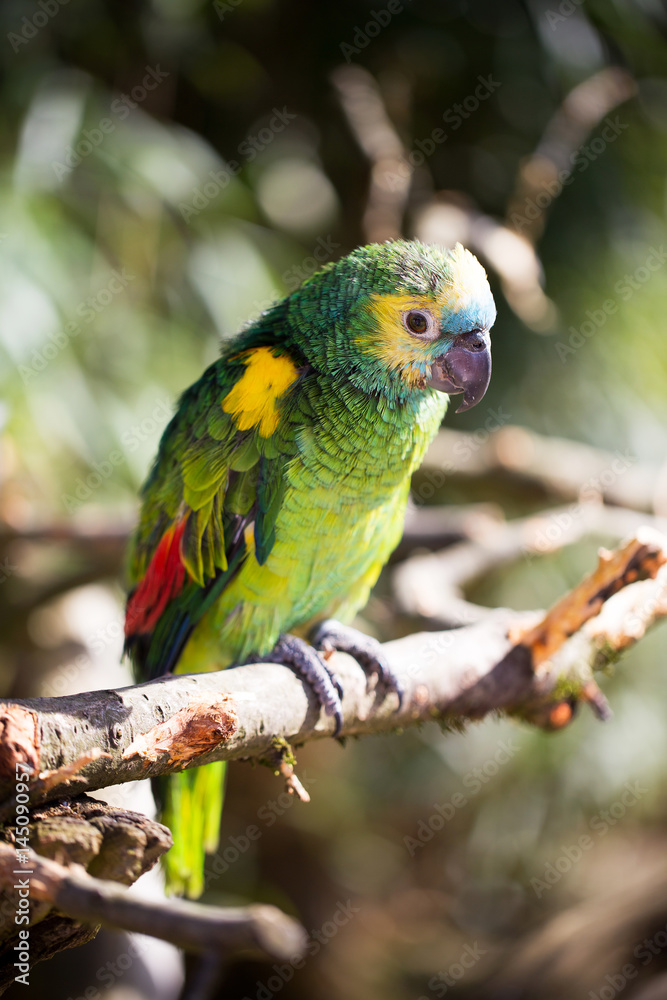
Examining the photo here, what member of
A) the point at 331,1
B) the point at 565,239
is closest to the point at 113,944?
the point at 565,239

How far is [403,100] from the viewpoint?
11.3 feet

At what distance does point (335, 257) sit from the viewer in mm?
3506

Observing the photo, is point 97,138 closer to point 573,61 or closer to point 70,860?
point 573,61

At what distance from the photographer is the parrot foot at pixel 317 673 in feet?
4.20

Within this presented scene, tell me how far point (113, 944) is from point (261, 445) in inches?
65.9

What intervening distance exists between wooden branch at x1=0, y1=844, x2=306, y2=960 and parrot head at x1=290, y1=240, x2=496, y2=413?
996 mm

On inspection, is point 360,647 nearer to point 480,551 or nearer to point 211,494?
point 211,494

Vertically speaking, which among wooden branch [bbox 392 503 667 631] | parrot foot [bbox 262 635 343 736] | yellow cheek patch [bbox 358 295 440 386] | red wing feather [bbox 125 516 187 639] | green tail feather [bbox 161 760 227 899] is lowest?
green tail feather [bbox 161 760 227 899]

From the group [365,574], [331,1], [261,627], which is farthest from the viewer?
[331,1]

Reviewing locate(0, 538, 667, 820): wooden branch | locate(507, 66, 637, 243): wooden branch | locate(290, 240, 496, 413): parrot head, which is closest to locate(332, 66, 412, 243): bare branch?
locate(507, 66, 637, 243): wooden branch

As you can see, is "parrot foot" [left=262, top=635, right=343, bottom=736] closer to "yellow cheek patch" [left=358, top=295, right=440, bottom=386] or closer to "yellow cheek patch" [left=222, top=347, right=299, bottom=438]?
"yellow cheek patch" [left=222, top=347, right=299, bottom=438]

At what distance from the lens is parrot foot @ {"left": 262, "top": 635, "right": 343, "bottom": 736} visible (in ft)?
4.20

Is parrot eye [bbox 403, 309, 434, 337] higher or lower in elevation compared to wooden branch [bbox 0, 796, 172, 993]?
higher

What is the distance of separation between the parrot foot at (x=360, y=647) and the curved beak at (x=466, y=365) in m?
0.49
